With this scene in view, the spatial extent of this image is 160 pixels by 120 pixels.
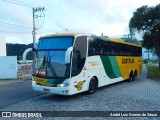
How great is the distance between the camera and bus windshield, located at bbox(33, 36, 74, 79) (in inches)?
426

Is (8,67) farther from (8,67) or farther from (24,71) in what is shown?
(24,71)

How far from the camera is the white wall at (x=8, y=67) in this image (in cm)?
2516

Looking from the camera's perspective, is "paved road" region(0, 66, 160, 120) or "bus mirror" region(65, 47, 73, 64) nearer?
"paved road" region(0, 66, 160, 120)

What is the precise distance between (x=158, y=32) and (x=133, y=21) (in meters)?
3.36

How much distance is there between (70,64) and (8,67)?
16149 mm

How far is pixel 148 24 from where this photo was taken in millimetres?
27953

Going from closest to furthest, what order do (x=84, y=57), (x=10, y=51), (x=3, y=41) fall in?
(x=84, y=57) → (x=3, y=41) → (x=10, y=51)

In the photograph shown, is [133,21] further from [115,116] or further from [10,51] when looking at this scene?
[10,51]

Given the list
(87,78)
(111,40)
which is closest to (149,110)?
(87,78)

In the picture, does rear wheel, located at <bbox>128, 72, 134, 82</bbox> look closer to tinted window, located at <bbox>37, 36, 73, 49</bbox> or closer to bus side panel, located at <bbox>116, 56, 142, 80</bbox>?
bus side panel, located at <bbox>116, 56, 142, 80</bbox>

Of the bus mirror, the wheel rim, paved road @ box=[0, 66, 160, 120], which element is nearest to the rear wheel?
the wheel rim

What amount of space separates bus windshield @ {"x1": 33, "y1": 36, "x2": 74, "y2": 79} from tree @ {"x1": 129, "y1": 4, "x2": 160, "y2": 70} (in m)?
18.9

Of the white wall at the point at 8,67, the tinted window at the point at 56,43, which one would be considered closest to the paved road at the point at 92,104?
the tinted window at the point at 56,43

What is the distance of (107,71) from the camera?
14867 mm
